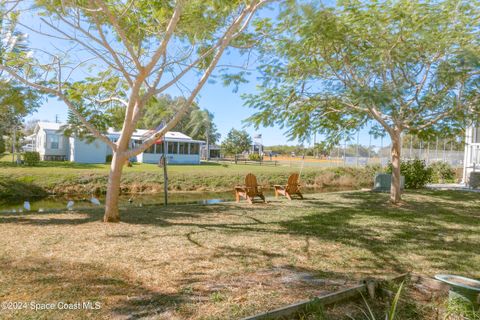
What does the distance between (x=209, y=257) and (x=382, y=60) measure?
7216mm

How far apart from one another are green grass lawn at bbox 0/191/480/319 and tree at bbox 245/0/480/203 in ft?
9.46

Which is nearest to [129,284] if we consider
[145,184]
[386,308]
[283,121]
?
[386,308]

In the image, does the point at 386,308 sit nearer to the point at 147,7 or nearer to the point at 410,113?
the point at 147,7

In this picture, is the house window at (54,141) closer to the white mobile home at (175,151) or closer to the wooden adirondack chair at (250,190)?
the white mobile home at (175,151)

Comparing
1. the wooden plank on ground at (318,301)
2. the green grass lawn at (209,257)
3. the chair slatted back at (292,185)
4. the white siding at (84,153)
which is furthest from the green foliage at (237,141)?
the wooden plank on ground at (318,301)

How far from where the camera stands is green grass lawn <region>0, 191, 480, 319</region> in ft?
10.7

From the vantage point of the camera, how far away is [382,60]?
29.4 ft

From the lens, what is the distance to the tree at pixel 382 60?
7.83 m

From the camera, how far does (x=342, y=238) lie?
19.6 feet

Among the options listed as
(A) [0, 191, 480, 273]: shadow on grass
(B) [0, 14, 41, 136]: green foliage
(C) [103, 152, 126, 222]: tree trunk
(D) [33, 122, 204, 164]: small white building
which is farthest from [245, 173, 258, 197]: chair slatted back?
(D) [33, 122, 204, 164]: small white building

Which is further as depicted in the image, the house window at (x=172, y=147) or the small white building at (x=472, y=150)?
the house window at (x=172, y=147)

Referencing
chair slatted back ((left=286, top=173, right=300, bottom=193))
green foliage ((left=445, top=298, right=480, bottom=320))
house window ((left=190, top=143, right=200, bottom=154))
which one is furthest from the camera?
house window ((left=190, top=143, right=200, bottom=154))

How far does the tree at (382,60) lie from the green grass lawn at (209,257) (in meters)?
2.88

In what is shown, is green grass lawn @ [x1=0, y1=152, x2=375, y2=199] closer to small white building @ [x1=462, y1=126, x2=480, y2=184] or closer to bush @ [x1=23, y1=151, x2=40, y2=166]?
bush @ [x1=23, y1=151, x2=40, y2=166]
